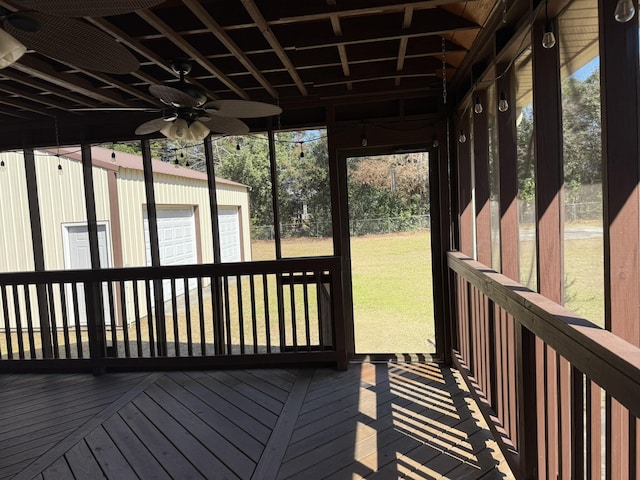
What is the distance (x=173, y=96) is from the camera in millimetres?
2557

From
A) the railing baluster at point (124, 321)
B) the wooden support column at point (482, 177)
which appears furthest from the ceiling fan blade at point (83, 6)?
the railing baluster at point (124, 321)

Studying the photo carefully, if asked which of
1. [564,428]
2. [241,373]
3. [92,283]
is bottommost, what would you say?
[241,373]

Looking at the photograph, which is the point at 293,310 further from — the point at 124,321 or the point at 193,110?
the point at 193,110

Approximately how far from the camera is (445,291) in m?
4.14

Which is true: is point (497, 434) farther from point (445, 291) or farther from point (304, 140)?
point (304, 140)

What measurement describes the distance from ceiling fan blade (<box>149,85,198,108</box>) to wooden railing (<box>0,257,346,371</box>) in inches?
72.6

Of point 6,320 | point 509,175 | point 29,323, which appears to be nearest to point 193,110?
point 509,175

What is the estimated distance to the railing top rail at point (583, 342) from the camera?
3.59ft

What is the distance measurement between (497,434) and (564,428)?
838 mm

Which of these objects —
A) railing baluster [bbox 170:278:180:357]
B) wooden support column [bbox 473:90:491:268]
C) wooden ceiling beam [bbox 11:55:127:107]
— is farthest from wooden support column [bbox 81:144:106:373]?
wooden support column [bbox 473:90:491:268]

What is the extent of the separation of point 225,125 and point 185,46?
61cm

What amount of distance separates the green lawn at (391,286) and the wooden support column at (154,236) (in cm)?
108

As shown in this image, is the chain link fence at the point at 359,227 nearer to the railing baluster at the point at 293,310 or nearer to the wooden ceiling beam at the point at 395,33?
the railing baluster at the point at 293,310

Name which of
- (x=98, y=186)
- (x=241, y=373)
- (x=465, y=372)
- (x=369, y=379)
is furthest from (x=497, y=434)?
(x=98, y=186)
